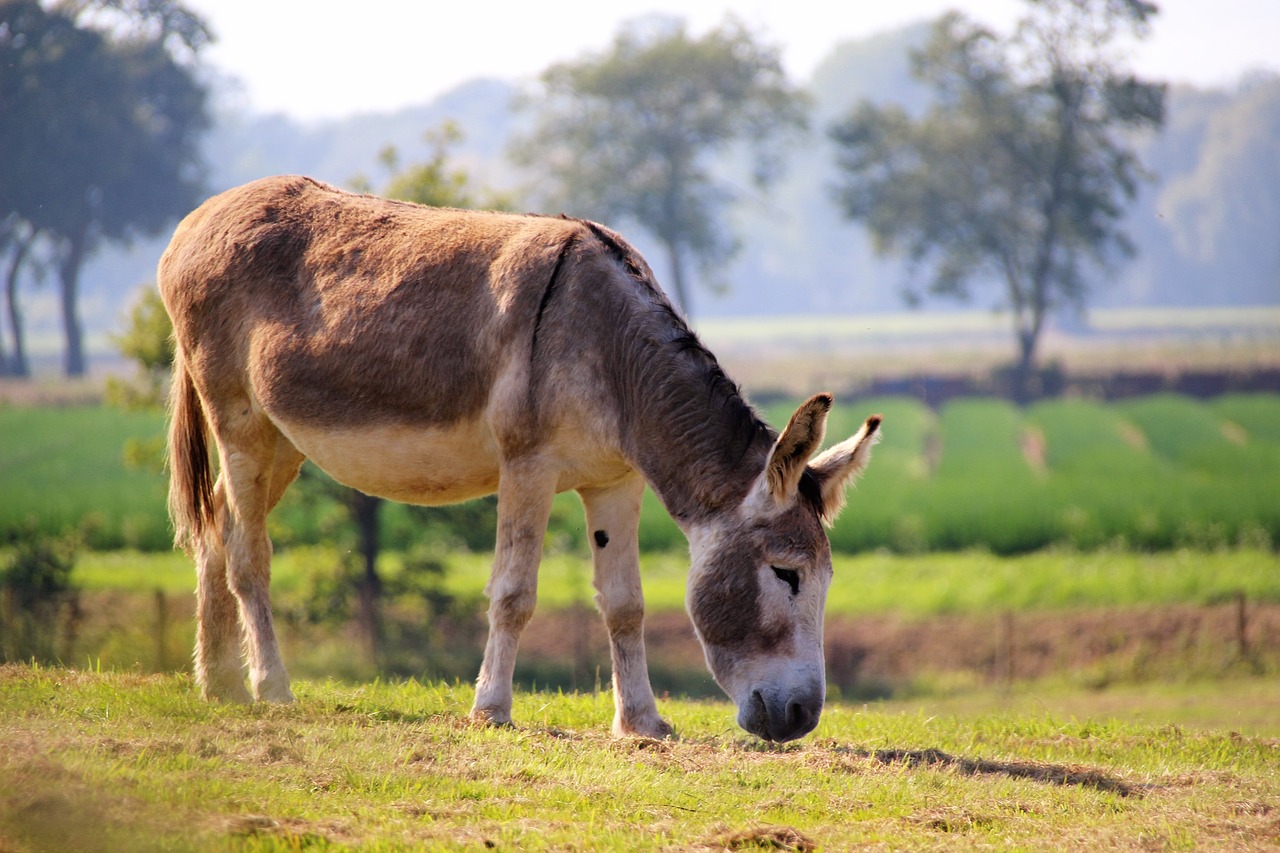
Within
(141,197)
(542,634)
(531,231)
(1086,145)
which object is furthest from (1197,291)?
(531,231)

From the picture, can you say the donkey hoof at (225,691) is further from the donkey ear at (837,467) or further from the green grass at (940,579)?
the green grass at (940,579)

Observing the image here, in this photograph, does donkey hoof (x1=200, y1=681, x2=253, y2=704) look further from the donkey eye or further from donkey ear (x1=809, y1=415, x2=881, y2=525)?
donkey ear (x1=809, y1=415, x2=881, y2=525)

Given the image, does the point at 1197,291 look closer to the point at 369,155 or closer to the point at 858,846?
the point at 369,155

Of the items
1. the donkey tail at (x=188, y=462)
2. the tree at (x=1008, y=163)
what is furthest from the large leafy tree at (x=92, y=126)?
the tree at (x=1008, y=163)

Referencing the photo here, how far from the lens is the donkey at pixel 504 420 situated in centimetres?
500

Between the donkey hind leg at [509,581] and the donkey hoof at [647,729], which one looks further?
the donkey hoof at [647,729]

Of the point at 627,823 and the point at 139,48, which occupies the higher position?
the point at 139,48

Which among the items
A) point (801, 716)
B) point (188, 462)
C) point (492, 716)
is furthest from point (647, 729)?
point (188, 462)

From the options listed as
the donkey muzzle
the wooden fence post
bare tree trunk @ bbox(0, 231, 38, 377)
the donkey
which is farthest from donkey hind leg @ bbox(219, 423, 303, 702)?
bare tree trunk @ bbox(0, 231, 38, 377)

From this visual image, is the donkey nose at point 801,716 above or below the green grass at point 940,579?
above

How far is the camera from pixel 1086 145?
169ft

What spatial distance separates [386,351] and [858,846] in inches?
119

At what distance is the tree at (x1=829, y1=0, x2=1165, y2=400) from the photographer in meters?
49.9

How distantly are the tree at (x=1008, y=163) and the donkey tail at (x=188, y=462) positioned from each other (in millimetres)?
44365
